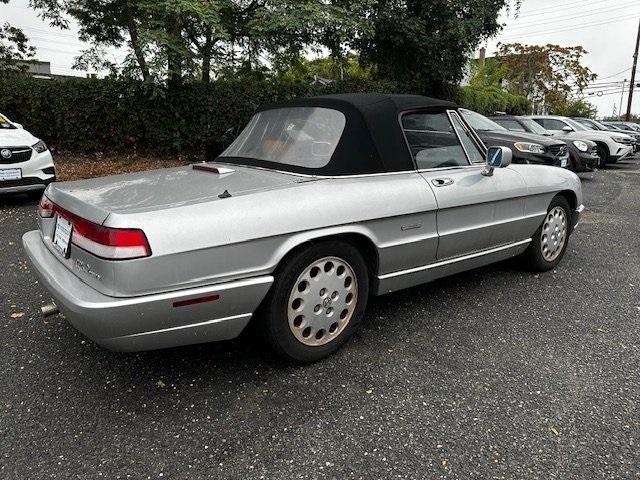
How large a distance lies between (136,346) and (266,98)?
32.8 ft

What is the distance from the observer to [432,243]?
2998 mm

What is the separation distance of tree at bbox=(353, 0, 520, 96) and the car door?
405 inches

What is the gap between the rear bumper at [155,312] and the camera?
6.57 feet

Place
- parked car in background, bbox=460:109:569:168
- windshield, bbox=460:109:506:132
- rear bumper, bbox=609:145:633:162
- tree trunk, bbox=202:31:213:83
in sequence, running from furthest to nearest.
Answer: rear bumper, bbox=609:145:633:162 < tree trunk, bbox=202:31:213:83 < windshield, bbox=460:109:506:132 < parked car in background, bbox=460:109:569:168

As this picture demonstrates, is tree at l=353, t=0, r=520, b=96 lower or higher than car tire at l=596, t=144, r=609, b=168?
higher

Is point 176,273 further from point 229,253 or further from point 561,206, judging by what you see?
point 561,206

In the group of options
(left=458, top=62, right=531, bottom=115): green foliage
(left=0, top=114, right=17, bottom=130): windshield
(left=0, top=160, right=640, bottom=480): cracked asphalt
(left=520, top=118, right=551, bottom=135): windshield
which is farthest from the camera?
(left=458, top=62, right=531, bottom=115): green foliage

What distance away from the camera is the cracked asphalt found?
1.92m

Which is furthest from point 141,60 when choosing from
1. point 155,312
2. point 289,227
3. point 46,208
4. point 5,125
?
point 155,312

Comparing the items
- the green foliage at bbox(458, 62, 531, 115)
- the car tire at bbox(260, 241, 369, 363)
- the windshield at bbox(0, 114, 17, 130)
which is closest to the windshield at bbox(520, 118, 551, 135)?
the green foliage at bbox(458, 62, 531, 115)

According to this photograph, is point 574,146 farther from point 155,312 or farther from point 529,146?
point 155,312

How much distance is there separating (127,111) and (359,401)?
9.65 meters

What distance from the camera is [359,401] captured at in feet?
7.64

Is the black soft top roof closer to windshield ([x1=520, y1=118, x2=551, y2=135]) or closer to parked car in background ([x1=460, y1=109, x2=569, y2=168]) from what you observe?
parked car in background ([x1=460, y1=109, x2=569, y2=168])
